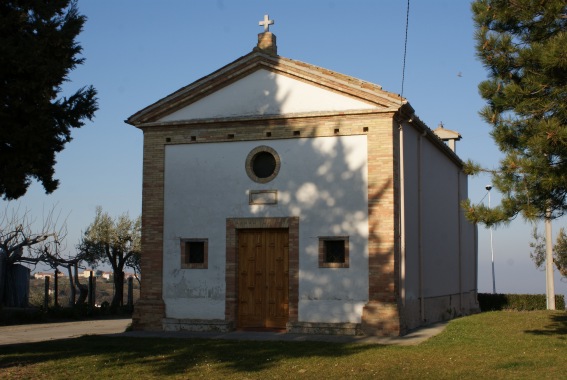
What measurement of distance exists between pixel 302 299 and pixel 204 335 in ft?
8.30

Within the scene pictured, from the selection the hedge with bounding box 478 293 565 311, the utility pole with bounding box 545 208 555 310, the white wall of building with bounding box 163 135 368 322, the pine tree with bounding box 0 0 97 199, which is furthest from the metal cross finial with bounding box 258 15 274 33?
the hedge with bounding box 478 293 565 311

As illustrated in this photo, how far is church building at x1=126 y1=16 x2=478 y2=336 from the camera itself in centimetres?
1638

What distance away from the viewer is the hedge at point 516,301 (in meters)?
31.1

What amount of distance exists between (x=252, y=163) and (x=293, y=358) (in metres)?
6.58

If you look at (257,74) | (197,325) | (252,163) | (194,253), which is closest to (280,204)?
(252,163)

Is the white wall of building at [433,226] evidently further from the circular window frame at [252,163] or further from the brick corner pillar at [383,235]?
the circular window frame at [252,163]

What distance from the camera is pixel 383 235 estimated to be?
16.2m

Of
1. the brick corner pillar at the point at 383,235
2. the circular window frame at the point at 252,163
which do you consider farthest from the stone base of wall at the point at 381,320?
the circular window frame at the point at 252,163

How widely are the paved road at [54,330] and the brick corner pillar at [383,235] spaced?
711 cm

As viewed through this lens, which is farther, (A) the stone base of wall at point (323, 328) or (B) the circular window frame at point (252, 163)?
(B) the circular window frame at point (252, 163)

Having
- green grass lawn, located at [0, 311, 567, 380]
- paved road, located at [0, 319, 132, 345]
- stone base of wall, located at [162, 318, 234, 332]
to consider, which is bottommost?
paved road, located at [0, 319, 132, 345]

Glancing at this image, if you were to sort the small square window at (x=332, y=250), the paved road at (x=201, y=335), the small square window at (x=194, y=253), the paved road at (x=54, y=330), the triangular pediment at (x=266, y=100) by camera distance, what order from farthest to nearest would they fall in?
1. the small square window at (x=194, y=253)
2. the triangular pediment at (x=266, y=100)
3. the paved road at (x=54, y=330)
4. the small square window at (x=332, y=250)
5. the paved road at (x=201, y=335)

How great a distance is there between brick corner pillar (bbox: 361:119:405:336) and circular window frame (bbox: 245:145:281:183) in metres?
2.40

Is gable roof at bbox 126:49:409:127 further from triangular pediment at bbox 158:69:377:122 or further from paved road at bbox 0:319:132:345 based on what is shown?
paved road at bbox 0:319:132:345
